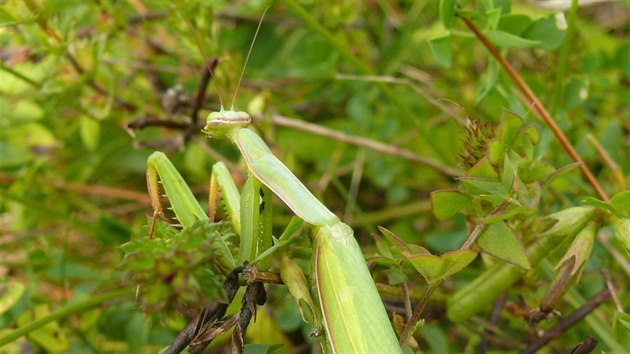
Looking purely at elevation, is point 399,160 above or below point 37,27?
below

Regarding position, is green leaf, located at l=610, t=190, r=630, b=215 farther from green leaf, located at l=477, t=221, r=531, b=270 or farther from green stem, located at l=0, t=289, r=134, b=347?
green stem, located at l=0, t=289, r=134, b=347

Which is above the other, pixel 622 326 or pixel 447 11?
pixel 447 11

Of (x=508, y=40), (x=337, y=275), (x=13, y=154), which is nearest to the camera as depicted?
(x=337, y=275)

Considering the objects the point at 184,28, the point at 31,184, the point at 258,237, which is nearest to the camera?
the point at 258,237

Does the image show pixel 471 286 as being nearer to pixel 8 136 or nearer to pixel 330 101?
pixel 330 101

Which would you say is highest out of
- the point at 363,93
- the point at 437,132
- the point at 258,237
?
the point at 258,237

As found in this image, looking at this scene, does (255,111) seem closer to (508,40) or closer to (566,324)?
(508,40)

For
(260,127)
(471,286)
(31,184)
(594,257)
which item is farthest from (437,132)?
(31,184)

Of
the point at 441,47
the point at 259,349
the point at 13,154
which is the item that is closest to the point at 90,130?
the point at 13,154
